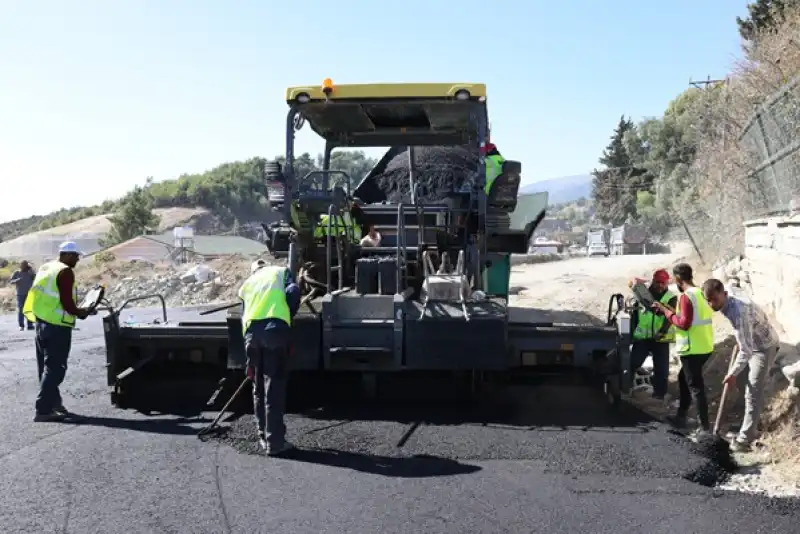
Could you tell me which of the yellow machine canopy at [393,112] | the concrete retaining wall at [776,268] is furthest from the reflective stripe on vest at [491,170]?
the concrete retaining wall at [776,268]

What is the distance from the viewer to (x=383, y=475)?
446 cm

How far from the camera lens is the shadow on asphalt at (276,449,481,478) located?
4500mm

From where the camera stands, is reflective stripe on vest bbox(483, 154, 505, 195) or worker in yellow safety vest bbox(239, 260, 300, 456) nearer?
worker in yellow safety vest bbox(239, 260, 300, 456)

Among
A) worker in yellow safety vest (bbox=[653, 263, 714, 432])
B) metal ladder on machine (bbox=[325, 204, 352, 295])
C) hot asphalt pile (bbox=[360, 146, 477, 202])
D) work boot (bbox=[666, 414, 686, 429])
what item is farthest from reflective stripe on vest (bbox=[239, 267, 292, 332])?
work boot (bbox=[666, 414, 686, 429])

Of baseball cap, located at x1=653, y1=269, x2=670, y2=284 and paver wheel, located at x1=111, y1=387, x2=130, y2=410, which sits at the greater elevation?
baseball cap, located at x1=653, y1=269, x2=670, y2=284

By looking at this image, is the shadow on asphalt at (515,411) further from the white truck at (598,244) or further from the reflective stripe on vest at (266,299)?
the white truck at (598,244)

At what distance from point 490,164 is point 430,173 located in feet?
3.82

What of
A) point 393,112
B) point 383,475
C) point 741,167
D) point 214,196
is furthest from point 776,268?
point 214,196

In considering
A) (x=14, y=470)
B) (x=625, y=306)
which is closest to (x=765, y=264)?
(x=625, y=306)

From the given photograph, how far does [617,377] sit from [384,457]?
1864mm

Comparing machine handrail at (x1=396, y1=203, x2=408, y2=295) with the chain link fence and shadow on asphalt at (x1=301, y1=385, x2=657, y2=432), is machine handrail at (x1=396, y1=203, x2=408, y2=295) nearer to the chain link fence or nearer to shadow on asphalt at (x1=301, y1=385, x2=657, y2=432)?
shadow on asphalt at (x1=301, y1=385, x2=657, y2=432)

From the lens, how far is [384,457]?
478cm

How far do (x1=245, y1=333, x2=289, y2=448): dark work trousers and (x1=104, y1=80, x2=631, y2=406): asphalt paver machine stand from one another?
38 centimetres

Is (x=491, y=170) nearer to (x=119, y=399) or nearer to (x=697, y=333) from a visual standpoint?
(x=697, y=333)
